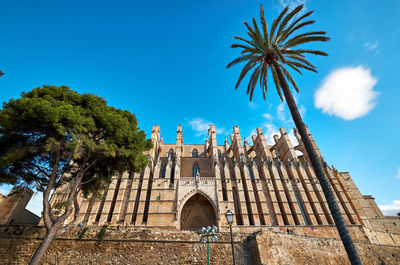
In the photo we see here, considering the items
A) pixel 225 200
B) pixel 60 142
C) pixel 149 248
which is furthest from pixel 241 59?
pixel 225 200

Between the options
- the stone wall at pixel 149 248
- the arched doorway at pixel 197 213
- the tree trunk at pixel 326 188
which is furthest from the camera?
the arched doorway at pixel 197 213

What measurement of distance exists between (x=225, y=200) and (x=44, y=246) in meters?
17.9

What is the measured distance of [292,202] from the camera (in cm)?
2192

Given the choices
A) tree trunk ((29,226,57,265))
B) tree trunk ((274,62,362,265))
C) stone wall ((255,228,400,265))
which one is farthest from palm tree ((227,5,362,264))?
tree trunk ((29,226,57,265))

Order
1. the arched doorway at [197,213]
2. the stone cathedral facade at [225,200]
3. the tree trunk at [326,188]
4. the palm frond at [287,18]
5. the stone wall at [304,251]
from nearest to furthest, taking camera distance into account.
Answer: the tree trunk at [326,188], the palm frond at [287,18], the stone wall at [304,251], the stone cathedral facade at [225,200], the arched doorway at [197,213]

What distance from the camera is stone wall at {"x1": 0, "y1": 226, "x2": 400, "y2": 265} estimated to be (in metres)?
11.1

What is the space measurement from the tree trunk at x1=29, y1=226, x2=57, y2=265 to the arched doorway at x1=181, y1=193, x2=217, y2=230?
14601mm

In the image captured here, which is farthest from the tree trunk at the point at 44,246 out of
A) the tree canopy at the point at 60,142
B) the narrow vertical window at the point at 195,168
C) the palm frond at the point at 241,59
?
the narrow vertical window at the point at 195,168

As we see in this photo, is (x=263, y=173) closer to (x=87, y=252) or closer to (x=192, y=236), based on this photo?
(x=192, y=236)

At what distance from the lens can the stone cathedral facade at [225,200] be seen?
2005cm

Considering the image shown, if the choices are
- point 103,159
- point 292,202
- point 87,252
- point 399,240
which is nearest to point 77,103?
point 103,159

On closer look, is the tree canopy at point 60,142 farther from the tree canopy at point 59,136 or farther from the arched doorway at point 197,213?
the arched doorway at point 197,213

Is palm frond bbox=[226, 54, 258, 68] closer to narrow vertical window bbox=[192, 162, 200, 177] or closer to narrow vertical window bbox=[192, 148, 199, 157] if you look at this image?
narrow vertical window bbox=[192, 162, 200, 177]

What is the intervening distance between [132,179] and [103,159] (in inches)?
458
